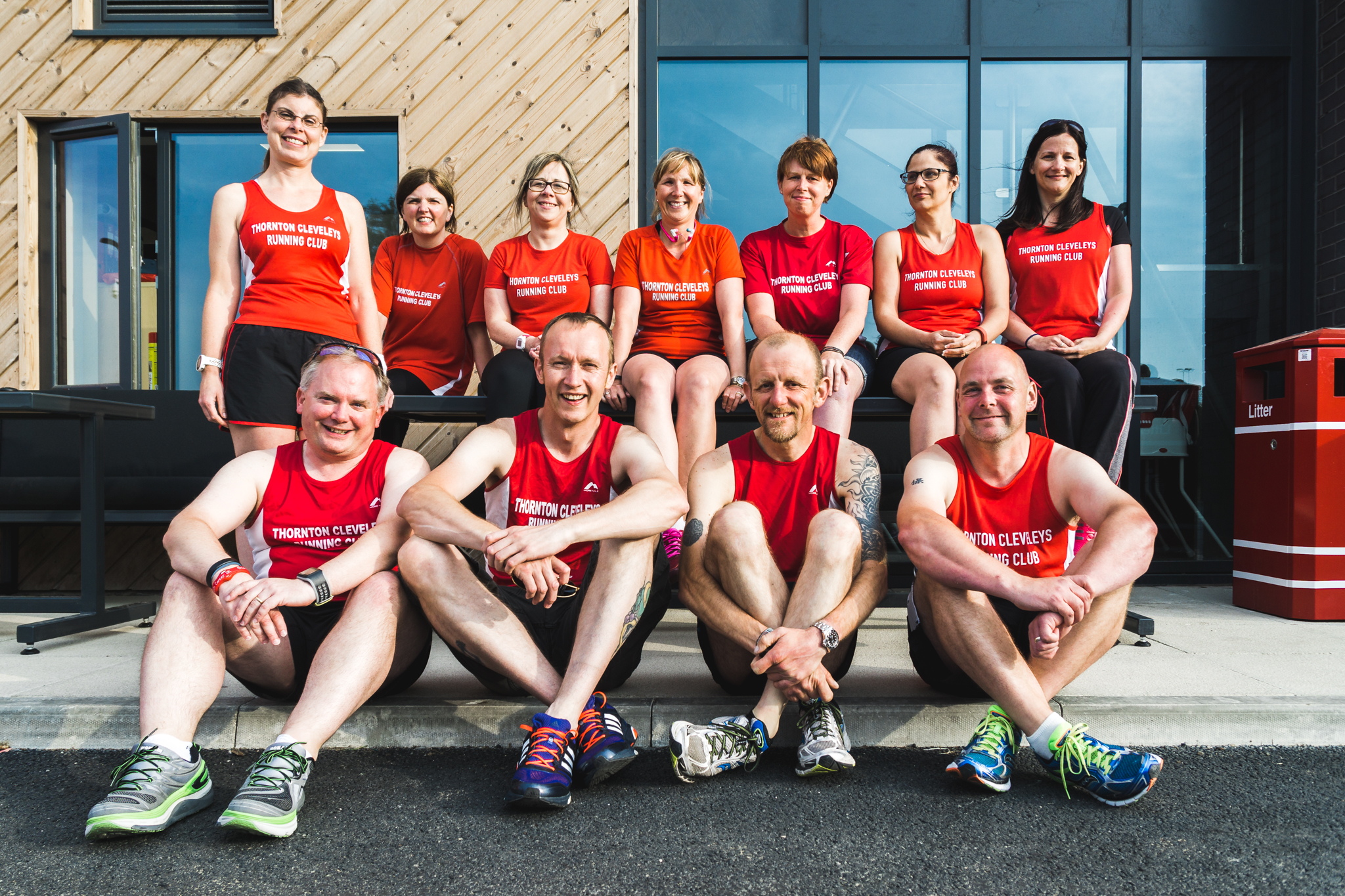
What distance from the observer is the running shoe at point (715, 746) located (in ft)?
6.59

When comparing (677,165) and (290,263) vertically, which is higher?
(677,165)

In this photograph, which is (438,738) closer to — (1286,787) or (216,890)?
(216,890)

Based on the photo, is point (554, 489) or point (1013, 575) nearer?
point (1013, 575)

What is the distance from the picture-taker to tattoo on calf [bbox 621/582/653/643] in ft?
7.14

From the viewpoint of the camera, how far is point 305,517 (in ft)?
7.48

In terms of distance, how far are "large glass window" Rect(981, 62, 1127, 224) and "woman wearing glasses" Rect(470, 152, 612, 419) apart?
8.98 feet

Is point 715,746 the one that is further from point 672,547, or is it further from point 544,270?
point 544,270

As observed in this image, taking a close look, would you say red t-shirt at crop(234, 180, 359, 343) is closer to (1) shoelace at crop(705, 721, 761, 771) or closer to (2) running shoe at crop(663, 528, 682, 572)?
(2) running shoe at crop(663, 528, 682, 572)

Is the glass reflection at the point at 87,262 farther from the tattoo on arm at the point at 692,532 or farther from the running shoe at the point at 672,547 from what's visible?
the tattoo on arm at the point at 692,532

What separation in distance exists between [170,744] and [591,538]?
1097mm

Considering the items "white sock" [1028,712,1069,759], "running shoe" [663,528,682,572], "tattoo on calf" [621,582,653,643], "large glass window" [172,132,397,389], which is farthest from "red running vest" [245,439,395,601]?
"large glass window" [172,132,397,389]

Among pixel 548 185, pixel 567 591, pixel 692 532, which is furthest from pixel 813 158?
pixel 567 591

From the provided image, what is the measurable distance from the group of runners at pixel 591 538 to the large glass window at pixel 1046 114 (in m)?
2.11

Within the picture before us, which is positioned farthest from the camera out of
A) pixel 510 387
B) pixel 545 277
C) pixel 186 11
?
pixel 186 11
